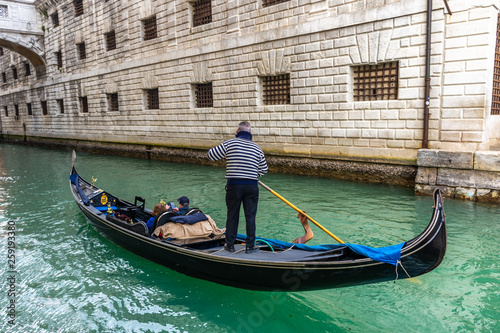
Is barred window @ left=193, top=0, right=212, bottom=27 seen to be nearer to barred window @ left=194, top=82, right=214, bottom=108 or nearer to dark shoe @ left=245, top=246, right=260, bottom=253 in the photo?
barred window @ left=194, top=82, right=214, bottom=108

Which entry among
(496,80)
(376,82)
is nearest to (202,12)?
(376,82)

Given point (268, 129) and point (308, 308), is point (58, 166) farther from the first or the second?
point (308, 308)

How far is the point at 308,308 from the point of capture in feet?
10.8

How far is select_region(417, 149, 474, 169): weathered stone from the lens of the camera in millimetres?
6820

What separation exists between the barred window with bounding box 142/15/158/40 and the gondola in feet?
38.2

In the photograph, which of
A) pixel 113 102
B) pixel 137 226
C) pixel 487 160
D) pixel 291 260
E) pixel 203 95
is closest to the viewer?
pixel 291 260

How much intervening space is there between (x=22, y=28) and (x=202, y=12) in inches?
554

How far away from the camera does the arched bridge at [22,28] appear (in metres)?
20.0

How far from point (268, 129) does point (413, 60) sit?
13.9 feet

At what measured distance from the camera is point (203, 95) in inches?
504

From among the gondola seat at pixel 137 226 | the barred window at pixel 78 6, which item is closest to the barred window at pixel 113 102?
the barred window at pixel 78 6

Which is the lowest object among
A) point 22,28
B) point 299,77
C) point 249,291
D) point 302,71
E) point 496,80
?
point 249,291

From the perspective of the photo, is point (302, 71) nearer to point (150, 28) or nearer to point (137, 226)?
point (137, 226)

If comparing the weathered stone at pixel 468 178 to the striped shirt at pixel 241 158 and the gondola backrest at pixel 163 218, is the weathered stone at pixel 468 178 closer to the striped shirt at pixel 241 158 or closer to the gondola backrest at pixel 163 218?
the striped shirt at pixel 241 158
